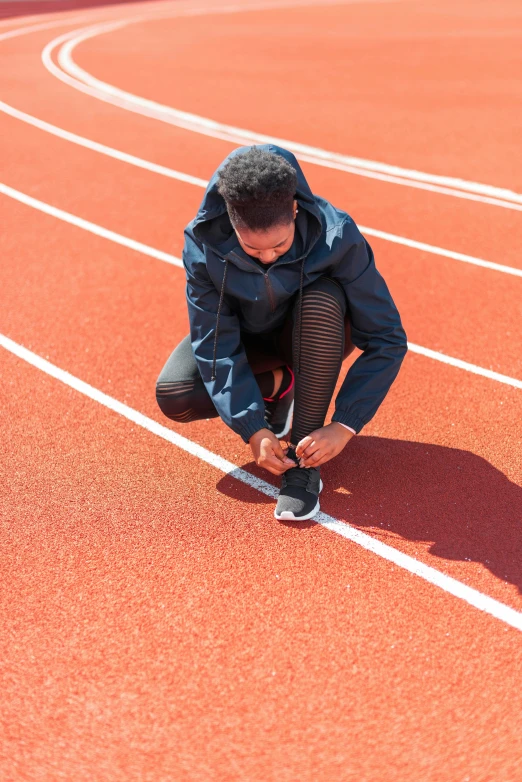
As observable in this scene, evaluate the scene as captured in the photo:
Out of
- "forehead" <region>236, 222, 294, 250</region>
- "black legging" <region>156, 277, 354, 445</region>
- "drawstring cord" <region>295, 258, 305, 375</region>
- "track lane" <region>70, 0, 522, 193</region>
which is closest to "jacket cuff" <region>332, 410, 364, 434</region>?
"black legging" <region>156, 277, 354, 445</region>

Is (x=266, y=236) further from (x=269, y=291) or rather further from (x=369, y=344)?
(x=369, y=344)

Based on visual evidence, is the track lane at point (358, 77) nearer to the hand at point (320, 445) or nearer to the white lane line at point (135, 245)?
the white lane line at point (135, 245)

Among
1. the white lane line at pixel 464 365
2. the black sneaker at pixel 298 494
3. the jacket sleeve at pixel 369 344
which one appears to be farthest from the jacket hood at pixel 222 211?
the white lane line at pixel 464 365

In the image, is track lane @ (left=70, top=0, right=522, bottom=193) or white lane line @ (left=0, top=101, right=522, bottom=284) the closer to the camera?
white lane line @ (left=0, top=101, right=522, bottom=284)

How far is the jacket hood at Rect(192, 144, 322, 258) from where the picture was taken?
2846 mm

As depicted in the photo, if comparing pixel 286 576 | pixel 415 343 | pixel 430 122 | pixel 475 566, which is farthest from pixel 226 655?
pixel 430 122

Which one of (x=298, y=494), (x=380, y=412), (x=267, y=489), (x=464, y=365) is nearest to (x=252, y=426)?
(x=298, y=494)

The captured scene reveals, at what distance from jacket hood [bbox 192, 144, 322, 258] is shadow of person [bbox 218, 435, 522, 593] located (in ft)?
3.43

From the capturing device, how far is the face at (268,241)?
2.70 metres

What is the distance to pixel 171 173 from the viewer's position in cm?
755

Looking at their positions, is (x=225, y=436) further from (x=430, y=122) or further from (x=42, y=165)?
(x=430, y=122)

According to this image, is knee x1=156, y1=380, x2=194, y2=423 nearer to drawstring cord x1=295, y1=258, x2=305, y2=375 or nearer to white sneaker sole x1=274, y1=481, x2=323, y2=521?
drawstring cord x1=295, y1=258, x2=305, y2=375

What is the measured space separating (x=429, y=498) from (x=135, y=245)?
11.4ft

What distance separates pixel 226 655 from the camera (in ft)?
8.41
